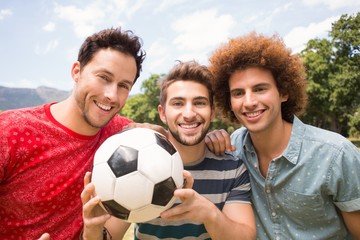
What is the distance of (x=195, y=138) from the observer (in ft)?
10.3

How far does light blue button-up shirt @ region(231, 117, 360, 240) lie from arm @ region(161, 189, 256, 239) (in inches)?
14.4

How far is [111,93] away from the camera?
314 cm

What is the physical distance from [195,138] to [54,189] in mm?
1469

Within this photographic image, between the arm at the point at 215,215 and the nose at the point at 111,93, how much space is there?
130 centimetres

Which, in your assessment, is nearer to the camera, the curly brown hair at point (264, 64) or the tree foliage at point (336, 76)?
the curly brown hair at point (264, 64)

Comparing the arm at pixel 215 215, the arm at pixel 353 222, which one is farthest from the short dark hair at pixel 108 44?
the arm at pixel 353 222

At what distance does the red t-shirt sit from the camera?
2.88 meters

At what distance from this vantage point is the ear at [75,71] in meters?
3.47

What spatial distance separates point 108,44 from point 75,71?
1.66 ft

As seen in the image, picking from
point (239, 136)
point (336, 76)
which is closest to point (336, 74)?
point (336, 76)

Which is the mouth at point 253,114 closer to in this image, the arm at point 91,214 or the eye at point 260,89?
the eye at point 260,89

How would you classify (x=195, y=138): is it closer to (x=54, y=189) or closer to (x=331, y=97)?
(x=54, y=189)

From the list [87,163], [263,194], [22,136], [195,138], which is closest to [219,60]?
[195,138]

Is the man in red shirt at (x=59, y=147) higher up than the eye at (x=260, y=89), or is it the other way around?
the eye at (x=260, y=89)
